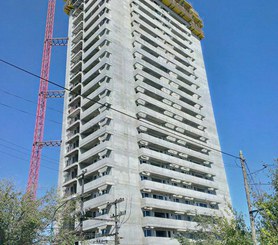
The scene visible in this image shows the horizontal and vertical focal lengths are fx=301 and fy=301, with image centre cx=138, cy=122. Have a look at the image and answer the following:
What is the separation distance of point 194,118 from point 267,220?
128 ft

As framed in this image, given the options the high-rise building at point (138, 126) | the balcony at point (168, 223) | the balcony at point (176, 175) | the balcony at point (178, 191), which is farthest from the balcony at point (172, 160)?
the balcony at point (168, 223)

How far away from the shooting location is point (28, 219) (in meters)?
27.0

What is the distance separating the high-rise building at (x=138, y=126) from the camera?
38.8m

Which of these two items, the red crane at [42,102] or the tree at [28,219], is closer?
the tree at [28,219]

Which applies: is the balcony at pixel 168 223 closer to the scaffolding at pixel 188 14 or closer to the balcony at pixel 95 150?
the balcony at pixel 95 150

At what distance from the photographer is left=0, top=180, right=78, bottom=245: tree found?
26109 millimetres

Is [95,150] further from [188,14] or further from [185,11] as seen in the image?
[188,14]

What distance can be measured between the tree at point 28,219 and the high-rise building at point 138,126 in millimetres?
6356

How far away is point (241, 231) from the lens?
66.0 ft

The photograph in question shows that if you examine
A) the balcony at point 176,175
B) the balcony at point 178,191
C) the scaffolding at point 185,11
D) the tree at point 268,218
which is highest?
the scaffolding at point 185,11

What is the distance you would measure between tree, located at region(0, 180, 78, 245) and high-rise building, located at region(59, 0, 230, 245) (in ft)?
20.9

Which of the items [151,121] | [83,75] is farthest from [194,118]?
[83,75]

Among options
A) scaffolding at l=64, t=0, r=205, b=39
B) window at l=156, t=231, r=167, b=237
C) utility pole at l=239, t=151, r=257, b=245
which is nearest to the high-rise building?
window at l=156, t=231, r=167, b=237

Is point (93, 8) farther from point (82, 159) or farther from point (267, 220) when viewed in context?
point (267, 220)
